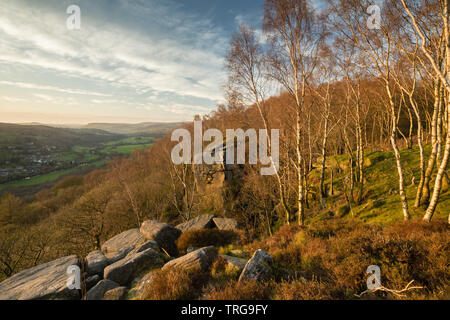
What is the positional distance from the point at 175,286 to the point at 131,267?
2.78 meters

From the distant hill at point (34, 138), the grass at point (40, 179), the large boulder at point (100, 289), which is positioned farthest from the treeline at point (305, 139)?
the distant hill at point (34, 138)

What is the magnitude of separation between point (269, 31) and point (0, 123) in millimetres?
→ 131191

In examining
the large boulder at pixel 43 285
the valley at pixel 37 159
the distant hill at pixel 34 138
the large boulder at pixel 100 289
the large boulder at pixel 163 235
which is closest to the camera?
the large boulder at pixel 43 285

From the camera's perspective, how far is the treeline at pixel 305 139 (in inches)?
305

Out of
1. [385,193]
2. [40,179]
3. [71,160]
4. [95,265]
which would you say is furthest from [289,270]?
[71,160]

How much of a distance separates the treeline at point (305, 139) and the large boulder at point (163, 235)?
6196 millimetres

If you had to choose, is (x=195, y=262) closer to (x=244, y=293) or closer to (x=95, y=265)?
(x=244, y=293)

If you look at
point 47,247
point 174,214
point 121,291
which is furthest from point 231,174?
point 47,247

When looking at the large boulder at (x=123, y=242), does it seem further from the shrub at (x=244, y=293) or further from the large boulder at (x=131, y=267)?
the shrub at (x=244, y=293)

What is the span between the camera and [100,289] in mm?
5191

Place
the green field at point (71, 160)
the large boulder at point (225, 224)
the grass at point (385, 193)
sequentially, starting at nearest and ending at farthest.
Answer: the grass at point (385, 193)
the large boulder at point (225, 224)
the green field at point (71, 160)
